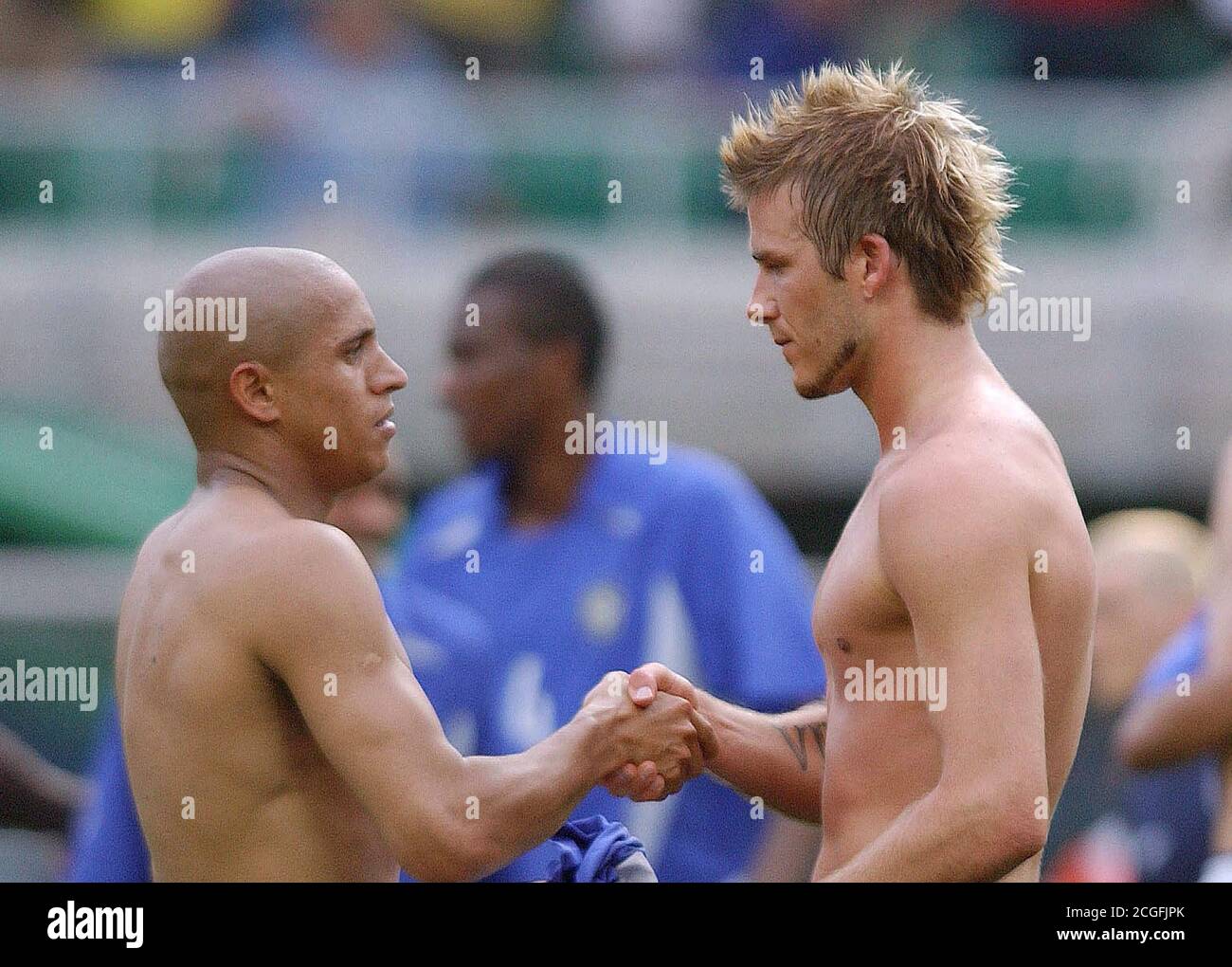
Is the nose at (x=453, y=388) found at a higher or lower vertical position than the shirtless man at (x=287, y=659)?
higher

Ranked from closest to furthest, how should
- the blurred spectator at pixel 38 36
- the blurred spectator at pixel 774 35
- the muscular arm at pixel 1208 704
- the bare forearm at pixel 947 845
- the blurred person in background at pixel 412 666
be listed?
the bare forearm at pixel 947 845 < the blurred person in background at pixel 412 666 < the muscular arm at pixel 1208 704 < the blurred spectator at pixel 774 35 < the blurred spectator at pixel 38 36

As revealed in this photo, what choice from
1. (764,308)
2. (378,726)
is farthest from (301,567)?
(764,308)

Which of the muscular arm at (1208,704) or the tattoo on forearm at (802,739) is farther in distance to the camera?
the muscular arm at (1208,704)

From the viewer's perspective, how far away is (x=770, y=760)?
3420mm

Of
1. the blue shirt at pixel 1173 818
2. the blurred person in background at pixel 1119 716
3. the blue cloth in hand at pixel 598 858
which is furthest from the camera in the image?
the blurred person in background at pixel 1119 716

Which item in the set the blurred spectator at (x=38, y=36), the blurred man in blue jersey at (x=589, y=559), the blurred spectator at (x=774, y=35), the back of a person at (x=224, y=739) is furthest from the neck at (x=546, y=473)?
the blurred spectator at (x=38, y=36)

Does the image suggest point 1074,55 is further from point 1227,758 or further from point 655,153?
point 1227,758

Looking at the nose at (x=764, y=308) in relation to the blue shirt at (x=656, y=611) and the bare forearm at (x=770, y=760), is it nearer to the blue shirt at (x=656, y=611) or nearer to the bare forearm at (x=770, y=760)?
the bare forearm at (x=770, y=760)

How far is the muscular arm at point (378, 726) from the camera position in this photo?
289 cm

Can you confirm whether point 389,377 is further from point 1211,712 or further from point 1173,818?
point 1173,818

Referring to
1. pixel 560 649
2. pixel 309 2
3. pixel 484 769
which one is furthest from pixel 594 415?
pixel 309 2

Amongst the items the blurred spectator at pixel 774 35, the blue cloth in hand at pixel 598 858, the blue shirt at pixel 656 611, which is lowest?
the blue cloth in hand at pixel 598 858

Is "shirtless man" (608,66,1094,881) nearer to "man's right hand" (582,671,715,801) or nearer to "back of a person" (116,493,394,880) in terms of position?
"man's right hand" (582,671,715,801)

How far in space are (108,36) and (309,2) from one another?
1186 millimetres
